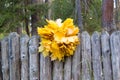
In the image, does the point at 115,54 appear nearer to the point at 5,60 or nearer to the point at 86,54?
the point at 86,54

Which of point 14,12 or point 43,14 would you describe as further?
point 43,14

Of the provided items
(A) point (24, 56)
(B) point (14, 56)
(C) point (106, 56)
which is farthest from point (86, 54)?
(B) point (14, 56)

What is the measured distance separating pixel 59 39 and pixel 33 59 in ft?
1.39

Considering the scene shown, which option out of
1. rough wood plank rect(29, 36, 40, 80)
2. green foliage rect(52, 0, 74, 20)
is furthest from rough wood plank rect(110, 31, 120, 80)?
green foliage rect(52, 0, 74, 20)

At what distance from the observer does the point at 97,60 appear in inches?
143

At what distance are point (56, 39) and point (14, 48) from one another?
22.5 inches

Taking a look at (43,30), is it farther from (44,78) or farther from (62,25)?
(44,78)

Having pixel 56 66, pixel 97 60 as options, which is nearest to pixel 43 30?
pixel 56 66

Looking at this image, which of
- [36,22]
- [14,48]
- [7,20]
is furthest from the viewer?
[36,22]

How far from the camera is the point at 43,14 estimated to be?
8.10m

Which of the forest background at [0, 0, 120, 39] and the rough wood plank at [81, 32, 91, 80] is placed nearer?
the rough wood plank at [81, 32, 91, 80]

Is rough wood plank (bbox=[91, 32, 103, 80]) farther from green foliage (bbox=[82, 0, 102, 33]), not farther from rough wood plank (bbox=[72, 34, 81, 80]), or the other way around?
green foliage (bbox=[82, 0, 102, 33])

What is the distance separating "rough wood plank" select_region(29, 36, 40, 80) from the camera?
3756 mm

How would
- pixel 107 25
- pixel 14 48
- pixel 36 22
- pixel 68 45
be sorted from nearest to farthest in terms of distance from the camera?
1. pixel 68 45
2. pixel 14 48
3. pixel 107 25
4. pixel 36 22
